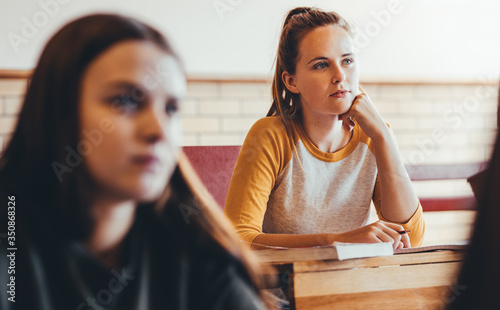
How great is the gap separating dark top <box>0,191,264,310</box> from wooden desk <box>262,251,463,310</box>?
0.88 ft

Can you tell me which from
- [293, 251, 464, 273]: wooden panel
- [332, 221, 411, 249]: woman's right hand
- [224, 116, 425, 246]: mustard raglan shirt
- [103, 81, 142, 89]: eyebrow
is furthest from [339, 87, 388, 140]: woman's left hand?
[103, 81, 142, 89]: eyebrow

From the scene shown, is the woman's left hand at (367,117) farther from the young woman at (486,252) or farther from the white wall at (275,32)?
the young woman at (486,252)

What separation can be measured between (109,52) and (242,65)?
1997mm

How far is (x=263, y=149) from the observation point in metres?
1.36

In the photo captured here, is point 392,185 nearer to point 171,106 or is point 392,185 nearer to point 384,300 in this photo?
point 384,300

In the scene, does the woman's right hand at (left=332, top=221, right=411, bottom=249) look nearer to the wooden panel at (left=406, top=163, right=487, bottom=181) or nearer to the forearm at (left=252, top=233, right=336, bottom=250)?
the forearm at (left=252, top=233, right=336, bottom=250)

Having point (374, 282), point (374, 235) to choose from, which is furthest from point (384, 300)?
point (374, 235)

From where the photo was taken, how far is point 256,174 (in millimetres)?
1322

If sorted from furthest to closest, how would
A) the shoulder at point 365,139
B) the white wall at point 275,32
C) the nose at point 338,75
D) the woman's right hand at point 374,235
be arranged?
the white wall at point 275,32, the shoulder at point 365,139, the nose at point 338,75, the woman's right hand at point 374,235

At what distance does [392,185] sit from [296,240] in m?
0.36

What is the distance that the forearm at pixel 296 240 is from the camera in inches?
42.9

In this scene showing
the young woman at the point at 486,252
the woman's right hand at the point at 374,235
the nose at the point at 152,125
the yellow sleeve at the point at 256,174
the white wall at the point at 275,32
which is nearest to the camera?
the young woman at the point at 486,252

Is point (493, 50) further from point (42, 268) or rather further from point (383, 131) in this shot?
point (42, 268)

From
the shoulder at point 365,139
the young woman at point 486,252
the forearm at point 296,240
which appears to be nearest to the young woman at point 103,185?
the young woman at point 486,252
